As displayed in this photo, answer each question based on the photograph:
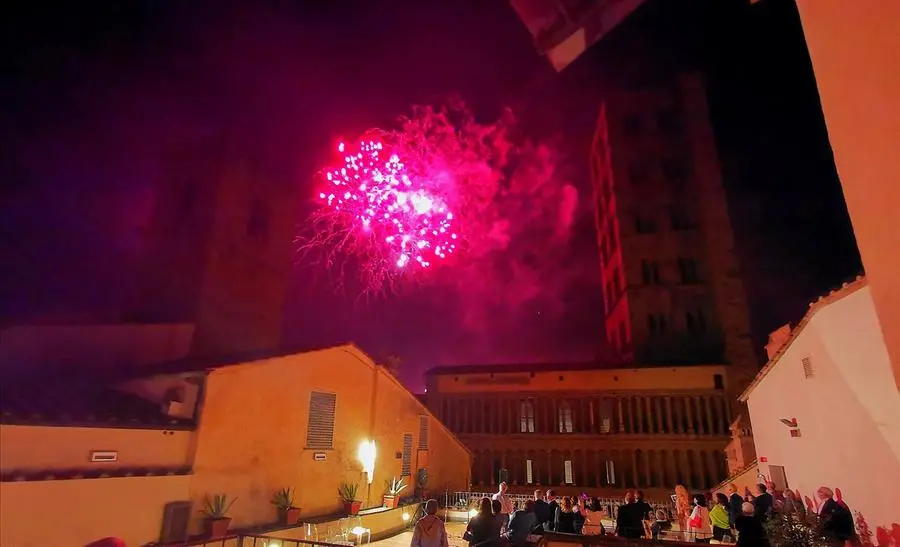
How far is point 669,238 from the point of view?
39688 mm

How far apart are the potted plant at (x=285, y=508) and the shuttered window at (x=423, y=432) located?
309 inches

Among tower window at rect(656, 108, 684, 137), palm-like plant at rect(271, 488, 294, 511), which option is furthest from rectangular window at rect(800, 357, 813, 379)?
tower window at rect(656, 108, 684, 137)

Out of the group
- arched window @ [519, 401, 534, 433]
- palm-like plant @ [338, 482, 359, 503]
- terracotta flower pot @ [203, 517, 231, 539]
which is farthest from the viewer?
arched window @ [519, 401, 534, 433]

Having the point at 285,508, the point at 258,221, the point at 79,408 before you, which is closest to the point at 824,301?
the point at 285,508

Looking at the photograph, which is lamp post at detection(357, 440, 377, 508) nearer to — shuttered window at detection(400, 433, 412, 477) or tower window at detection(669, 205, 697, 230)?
shuttered window at detection(400, 433, 412, 477)

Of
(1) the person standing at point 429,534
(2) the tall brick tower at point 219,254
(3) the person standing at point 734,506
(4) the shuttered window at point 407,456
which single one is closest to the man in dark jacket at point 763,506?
Answer: (3) the person standing at point 734,506

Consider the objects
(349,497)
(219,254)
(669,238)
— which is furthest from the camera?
(669,238)

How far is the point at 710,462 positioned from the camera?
31.4 meters

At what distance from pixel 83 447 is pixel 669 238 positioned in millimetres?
39459

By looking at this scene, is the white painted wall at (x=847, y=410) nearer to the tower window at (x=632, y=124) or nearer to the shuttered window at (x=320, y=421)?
the shuttered window at (x=320, y=421)

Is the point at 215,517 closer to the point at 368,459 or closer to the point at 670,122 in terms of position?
the point at 368,459

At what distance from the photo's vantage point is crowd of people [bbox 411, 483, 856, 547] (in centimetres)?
812

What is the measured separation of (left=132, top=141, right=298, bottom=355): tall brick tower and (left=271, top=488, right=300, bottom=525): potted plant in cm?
985

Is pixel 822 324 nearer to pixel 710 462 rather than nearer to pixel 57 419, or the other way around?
pixel 57 419
